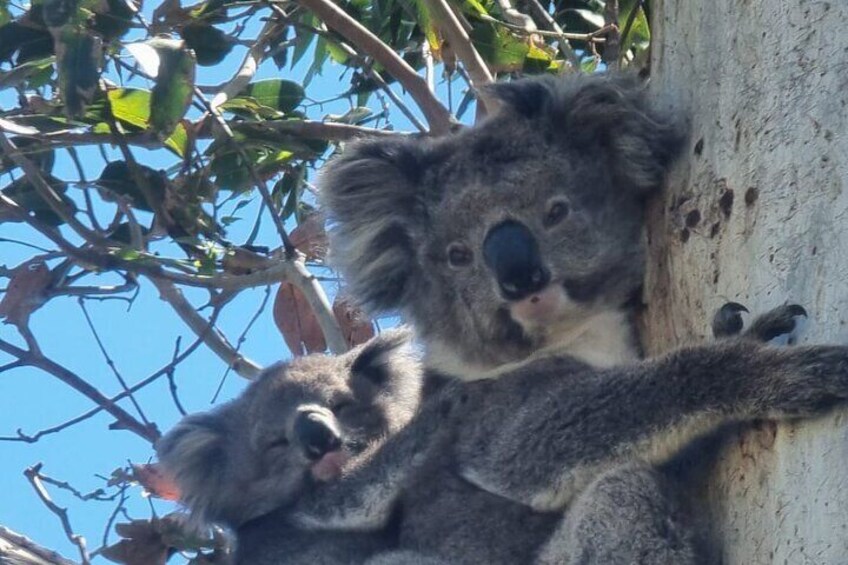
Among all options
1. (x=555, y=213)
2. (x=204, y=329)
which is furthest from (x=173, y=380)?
(x=555, y=213)

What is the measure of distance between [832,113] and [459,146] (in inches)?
58.7

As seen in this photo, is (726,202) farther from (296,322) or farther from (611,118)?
(296,322)

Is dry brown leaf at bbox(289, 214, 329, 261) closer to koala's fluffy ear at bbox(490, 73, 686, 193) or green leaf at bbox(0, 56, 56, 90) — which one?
green leaf at bbox(0, 56, 56, 90)

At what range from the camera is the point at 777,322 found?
2.59 meters

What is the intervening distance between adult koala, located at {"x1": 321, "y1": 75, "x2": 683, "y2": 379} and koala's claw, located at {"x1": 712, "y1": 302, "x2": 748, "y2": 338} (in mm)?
582

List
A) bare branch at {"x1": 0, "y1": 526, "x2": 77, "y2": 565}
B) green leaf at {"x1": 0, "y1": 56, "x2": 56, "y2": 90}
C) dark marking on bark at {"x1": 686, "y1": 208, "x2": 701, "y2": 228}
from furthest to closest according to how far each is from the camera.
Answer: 1. green leaf at {"x1": 0, "y1": 56, "x2": 56, "y2": 90}
2. bare branch at {"x1": 0, "y1": 526, "x2": 77, "y2": 565}
3. dark marking on bark at {"x1": 686, "y1": 208, "x2": 701, "y2": 228}

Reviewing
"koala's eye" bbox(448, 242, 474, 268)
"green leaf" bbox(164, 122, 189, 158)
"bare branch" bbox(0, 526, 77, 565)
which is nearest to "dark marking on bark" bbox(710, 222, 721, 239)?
"koala's eye" bbox(448, 242, 474, 268)

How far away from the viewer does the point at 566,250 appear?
3.58m

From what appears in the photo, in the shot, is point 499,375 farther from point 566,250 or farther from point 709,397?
point 709,397

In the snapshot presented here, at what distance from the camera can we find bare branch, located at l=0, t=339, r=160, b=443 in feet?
15.3

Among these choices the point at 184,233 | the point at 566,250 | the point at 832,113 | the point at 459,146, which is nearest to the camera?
the point at 832,113

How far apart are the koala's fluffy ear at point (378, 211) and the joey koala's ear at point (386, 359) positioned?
0.62 metres

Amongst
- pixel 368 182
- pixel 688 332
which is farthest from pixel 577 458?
pixel 368 182

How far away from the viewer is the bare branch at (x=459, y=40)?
15.4ft
